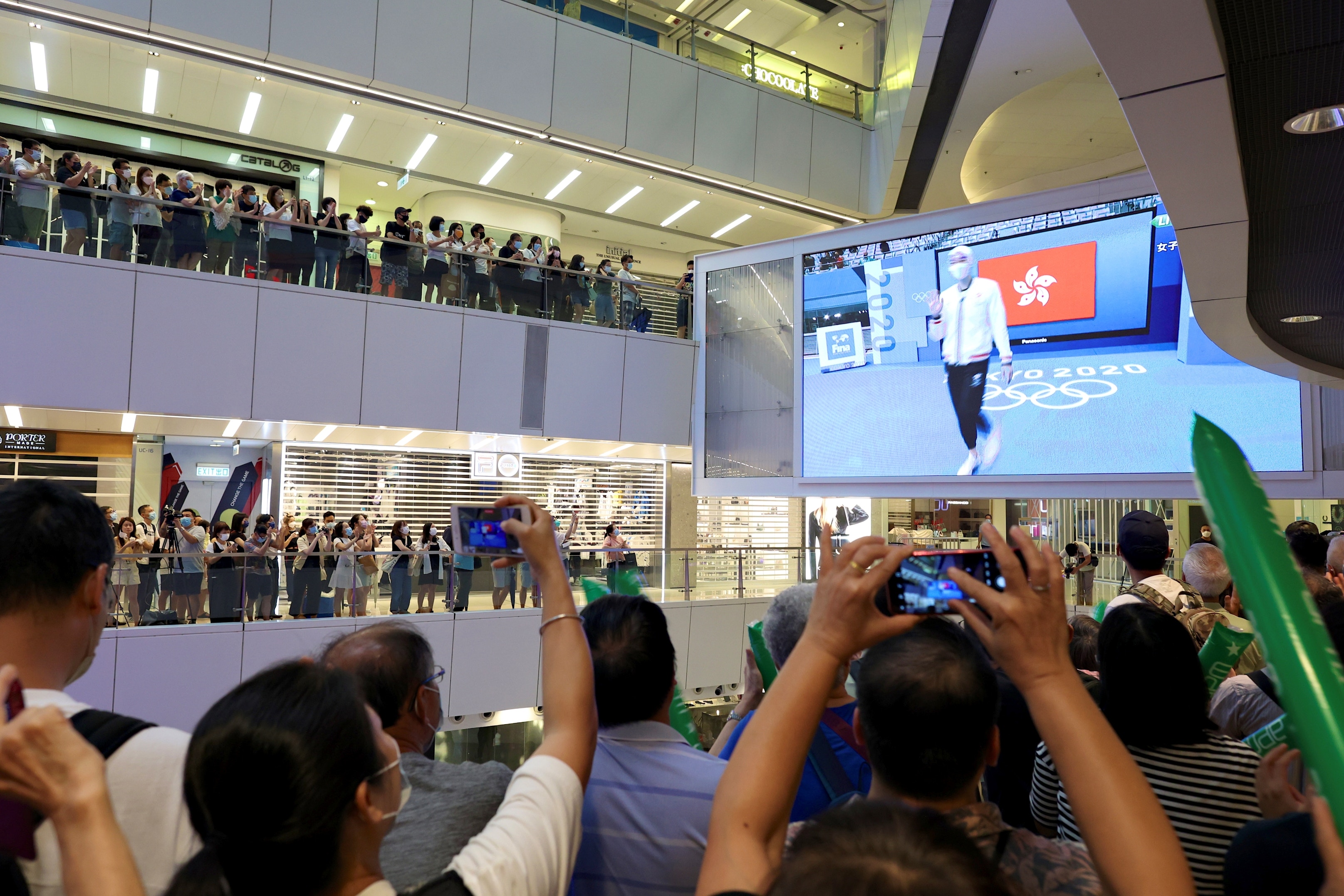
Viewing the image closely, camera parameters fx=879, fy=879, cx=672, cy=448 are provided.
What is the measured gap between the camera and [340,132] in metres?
13.9

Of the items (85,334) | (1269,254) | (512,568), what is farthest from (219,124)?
(1269,254)

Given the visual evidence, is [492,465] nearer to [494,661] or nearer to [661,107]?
[494,661]

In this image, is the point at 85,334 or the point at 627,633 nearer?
the point at 627,633

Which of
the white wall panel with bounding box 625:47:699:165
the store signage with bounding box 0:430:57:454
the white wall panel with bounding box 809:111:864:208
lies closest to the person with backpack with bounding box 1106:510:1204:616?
the white wall panel with bounding box 625:47:699:165

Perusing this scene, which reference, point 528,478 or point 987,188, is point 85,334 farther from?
point 987,188

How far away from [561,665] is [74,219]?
10585 millimetres

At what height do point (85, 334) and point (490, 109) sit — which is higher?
point (490, 109)

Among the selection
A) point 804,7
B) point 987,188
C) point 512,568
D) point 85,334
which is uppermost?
point 804,7

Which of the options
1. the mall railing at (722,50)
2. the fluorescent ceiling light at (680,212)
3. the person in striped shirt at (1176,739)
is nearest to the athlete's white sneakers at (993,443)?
the person in striped shirt at (1176,739)

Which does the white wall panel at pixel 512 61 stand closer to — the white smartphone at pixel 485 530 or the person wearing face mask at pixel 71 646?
the white smartphone at pixel 485 530

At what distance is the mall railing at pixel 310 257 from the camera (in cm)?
941

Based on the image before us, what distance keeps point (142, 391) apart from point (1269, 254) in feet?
34.9

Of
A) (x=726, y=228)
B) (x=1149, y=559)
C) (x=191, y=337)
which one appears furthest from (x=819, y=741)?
(x=726, y=228)

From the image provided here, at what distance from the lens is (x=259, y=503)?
48.8 ft
